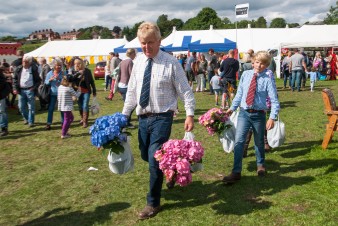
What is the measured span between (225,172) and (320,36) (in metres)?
22.8

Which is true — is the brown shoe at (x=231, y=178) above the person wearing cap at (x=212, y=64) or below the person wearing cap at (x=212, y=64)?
below

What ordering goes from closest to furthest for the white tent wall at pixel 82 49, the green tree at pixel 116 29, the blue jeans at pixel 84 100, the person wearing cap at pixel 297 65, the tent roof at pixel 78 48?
the blue jeans at pixel 84 100 → the person wearing cap at pixel 297 65 → the white tent wall at pixel 82 49 → the tent roof at pixel 78 48 → the green tree at pixel 116 29

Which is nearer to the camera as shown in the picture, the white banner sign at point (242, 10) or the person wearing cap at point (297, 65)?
the person wearing cap at point (297, 65)

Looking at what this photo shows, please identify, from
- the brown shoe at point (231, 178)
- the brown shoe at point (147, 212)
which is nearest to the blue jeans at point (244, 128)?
the brown shoe at point (231, 178)

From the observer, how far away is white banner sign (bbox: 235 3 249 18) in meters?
22.2

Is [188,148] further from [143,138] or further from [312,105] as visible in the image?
[312,105]

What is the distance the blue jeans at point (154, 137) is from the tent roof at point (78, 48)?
49.3 metres

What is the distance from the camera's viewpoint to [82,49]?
53688mm

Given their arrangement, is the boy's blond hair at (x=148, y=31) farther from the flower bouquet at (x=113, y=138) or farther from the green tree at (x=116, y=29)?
the green tree at (x=116, y=29)

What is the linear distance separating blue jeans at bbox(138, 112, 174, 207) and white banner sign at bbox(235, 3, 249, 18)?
19844 mm

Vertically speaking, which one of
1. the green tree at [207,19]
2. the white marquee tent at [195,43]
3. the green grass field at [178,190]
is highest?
the green tree at [207,19]

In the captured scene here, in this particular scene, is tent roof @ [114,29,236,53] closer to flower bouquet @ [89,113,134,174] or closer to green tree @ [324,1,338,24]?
flower bouquet @ [89,113,134,174]

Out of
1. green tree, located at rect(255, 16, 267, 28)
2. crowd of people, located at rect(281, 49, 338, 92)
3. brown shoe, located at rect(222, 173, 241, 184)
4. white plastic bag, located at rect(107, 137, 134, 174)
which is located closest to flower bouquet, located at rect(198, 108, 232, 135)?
brown shoe, located at rect(222, 173, 241, 184)

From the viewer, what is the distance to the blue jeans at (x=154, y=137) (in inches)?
154
